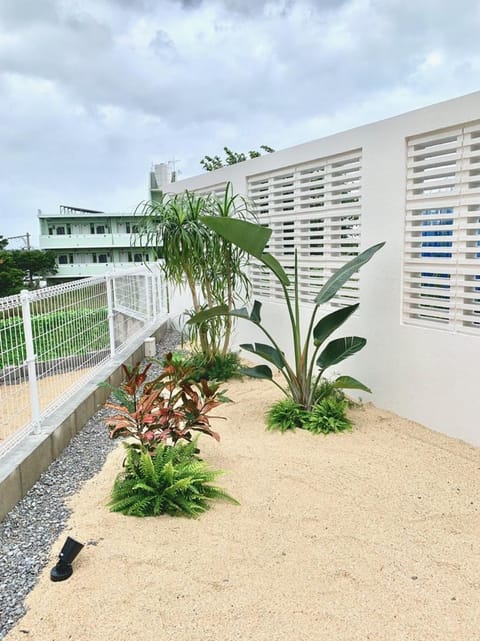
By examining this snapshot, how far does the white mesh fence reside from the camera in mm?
2912

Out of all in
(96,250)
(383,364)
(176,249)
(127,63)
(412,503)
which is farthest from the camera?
(96,250)

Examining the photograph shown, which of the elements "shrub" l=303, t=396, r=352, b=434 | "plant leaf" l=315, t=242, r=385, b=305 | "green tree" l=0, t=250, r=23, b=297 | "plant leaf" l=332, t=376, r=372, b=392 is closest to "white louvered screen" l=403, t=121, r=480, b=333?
"plant leaf" l=315, t=242, r=385, b=305

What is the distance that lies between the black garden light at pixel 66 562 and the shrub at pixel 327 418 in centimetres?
203

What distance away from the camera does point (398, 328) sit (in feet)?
12.3

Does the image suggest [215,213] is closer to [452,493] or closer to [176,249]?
[176,249]

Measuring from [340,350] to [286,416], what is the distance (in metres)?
0.70

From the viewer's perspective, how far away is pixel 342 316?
364cm

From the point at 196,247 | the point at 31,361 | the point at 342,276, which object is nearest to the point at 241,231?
the point at 342,276

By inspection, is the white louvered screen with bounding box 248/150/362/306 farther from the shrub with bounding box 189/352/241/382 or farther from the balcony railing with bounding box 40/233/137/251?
the balcony railing with bounding box 40/233/137/251

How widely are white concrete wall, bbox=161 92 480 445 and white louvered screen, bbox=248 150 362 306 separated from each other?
0.19m

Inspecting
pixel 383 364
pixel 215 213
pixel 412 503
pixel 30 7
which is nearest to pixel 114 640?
pixel 412 503

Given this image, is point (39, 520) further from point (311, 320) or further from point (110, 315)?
point (110, 315)

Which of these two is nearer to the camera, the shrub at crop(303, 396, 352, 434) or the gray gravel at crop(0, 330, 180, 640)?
the gray gravel at crop(0, 330, 180, 640)

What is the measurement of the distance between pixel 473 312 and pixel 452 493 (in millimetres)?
1378
